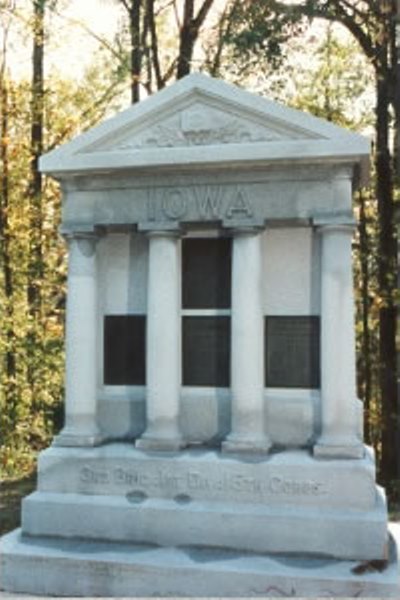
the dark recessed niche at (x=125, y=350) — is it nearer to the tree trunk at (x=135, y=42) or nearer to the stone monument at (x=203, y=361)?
the stone monument at (x=203, y=361)

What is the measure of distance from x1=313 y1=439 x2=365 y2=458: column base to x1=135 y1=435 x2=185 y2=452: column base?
156cm

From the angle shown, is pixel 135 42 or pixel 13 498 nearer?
pixel 13 498

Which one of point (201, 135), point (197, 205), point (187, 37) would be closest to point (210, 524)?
point (197, 205)

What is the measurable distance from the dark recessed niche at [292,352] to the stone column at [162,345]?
1.08m

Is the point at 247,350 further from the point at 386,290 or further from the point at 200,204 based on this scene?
the point at 386,290

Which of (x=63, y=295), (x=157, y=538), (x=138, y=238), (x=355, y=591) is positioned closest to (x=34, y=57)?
(x=63, y=295)

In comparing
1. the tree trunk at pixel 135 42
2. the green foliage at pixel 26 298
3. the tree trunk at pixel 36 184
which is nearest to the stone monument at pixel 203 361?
the green foliage at pixel 26 298

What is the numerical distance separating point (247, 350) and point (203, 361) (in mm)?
744

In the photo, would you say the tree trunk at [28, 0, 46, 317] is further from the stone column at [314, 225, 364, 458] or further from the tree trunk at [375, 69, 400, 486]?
the stone column at [314, 225, 364, 458]

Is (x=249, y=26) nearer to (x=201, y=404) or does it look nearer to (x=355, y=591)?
(x=201, y=404)

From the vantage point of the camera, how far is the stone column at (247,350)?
7.29 m

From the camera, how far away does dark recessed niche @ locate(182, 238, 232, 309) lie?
7855mm

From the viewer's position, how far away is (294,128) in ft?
23.6

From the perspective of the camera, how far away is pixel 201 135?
7.46 metres
